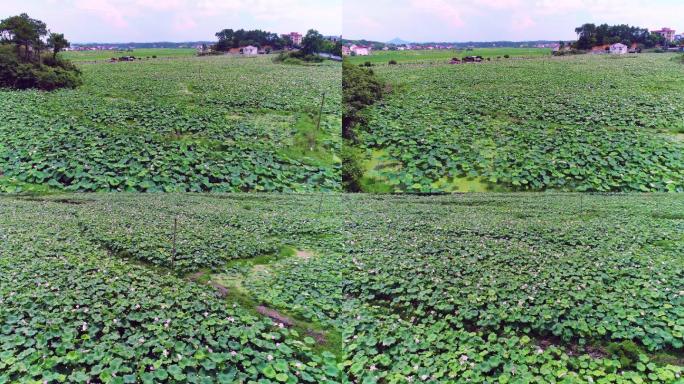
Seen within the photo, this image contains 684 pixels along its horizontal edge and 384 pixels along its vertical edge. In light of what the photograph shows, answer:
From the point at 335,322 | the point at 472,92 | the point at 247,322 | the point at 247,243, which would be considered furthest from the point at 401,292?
the point at 472,92

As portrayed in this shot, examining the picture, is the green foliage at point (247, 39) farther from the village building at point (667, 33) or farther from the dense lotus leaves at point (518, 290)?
the village building at point (667, 33)

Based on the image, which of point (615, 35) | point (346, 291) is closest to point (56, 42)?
point (346, 291)

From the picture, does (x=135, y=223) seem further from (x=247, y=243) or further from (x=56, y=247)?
(x=247, y=243)

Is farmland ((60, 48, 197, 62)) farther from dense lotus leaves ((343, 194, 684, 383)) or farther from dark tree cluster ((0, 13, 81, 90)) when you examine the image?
dense lotus leaves ((343, 194, 684, 383))

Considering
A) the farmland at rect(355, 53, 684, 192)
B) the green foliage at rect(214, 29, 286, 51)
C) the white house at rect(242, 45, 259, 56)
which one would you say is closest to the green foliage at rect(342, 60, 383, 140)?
the farmland at rect(355, 53, 684, 192)

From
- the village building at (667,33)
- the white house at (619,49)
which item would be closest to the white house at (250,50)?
the white house at (619,49)

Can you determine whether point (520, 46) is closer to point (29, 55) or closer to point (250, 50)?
point (250, 50)
